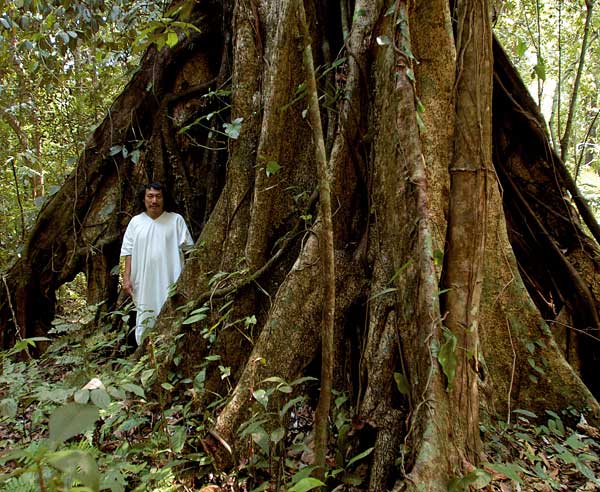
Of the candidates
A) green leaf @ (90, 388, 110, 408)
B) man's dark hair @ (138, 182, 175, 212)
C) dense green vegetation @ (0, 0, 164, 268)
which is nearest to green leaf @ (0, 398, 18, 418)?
green leaf @ (90, 388, 110, 408)

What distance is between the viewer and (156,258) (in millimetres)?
4527

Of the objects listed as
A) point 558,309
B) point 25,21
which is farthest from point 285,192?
point 25,21

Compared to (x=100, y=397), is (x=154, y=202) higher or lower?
higher

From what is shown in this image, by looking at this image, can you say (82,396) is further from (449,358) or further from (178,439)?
(449,358)

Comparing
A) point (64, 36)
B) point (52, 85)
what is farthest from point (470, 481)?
point (52, 85)

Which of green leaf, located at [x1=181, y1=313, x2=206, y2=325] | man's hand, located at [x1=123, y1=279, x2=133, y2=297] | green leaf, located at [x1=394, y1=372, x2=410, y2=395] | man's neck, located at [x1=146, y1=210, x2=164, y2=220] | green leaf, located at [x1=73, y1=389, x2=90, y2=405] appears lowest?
green leaf, located at [x1=394, y1=372, x2=410, y2=395]

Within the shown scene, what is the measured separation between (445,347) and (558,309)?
2.03 meters

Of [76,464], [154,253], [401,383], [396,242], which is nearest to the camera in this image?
[76,464]

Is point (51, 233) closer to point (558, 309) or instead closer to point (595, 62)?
point (558, 309)

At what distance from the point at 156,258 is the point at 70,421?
3.08 m

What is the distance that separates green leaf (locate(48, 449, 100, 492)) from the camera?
1.39 m

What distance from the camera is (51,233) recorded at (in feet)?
17.3

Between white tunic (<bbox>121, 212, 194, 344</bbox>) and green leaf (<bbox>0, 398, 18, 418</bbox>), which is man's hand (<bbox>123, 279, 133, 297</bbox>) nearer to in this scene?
white tunic (<bbox>121, 212, 194, 344</bbox>)

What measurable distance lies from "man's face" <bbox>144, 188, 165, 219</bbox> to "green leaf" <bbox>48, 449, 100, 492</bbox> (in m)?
3.31
